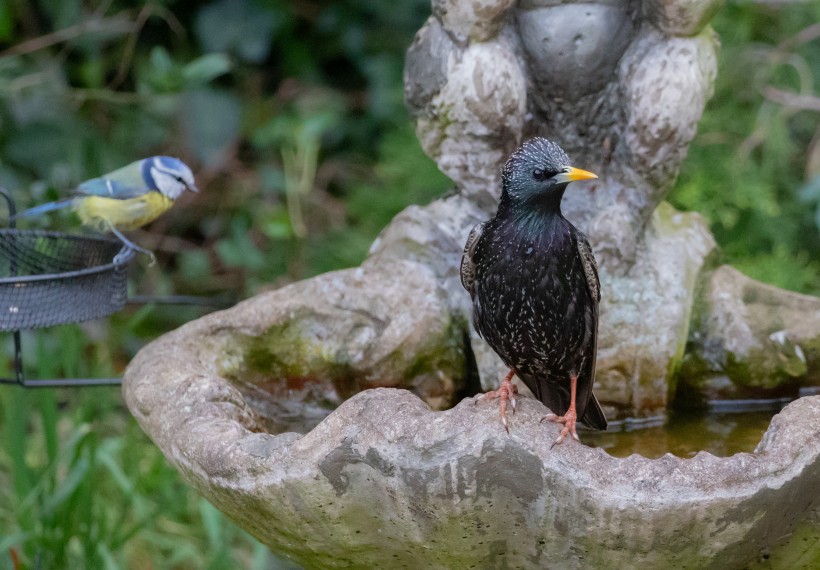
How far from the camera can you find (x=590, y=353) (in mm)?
2662

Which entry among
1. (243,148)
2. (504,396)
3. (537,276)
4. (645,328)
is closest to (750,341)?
(645,328)

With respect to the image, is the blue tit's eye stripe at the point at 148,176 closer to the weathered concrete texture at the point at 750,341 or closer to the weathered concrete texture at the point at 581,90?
the weathered concrete texture at the point at 581,90

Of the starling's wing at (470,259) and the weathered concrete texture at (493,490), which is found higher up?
the starling's wing at (470,259)

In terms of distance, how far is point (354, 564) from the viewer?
2.24 m

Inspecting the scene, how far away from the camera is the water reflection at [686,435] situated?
2.68m

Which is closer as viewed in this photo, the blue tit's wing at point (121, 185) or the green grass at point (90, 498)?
the blue tit's wing at point (121, 185)

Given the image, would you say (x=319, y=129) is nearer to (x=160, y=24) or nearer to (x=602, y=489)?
(x=160, y=24)

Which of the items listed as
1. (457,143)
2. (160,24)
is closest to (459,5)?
(457,143)

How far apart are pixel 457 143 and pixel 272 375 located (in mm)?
854

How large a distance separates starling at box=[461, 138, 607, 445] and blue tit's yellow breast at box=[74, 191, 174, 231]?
1227 mm

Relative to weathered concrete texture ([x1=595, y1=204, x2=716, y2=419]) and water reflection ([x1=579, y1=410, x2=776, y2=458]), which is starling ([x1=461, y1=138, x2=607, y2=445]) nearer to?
water reflection ([x1=579, y1=410, x2=776, y2=458])

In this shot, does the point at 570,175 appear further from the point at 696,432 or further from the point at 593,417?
the point at 696,432

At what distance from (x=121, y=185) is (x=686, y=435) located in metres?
1.93

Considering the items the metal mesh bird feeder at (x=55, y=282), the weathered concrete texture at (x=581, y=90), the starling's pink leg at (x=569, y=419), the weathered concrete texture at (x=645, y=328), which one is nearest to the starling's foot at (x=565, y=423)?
the starling's pink leg at (x=569, y=419)
